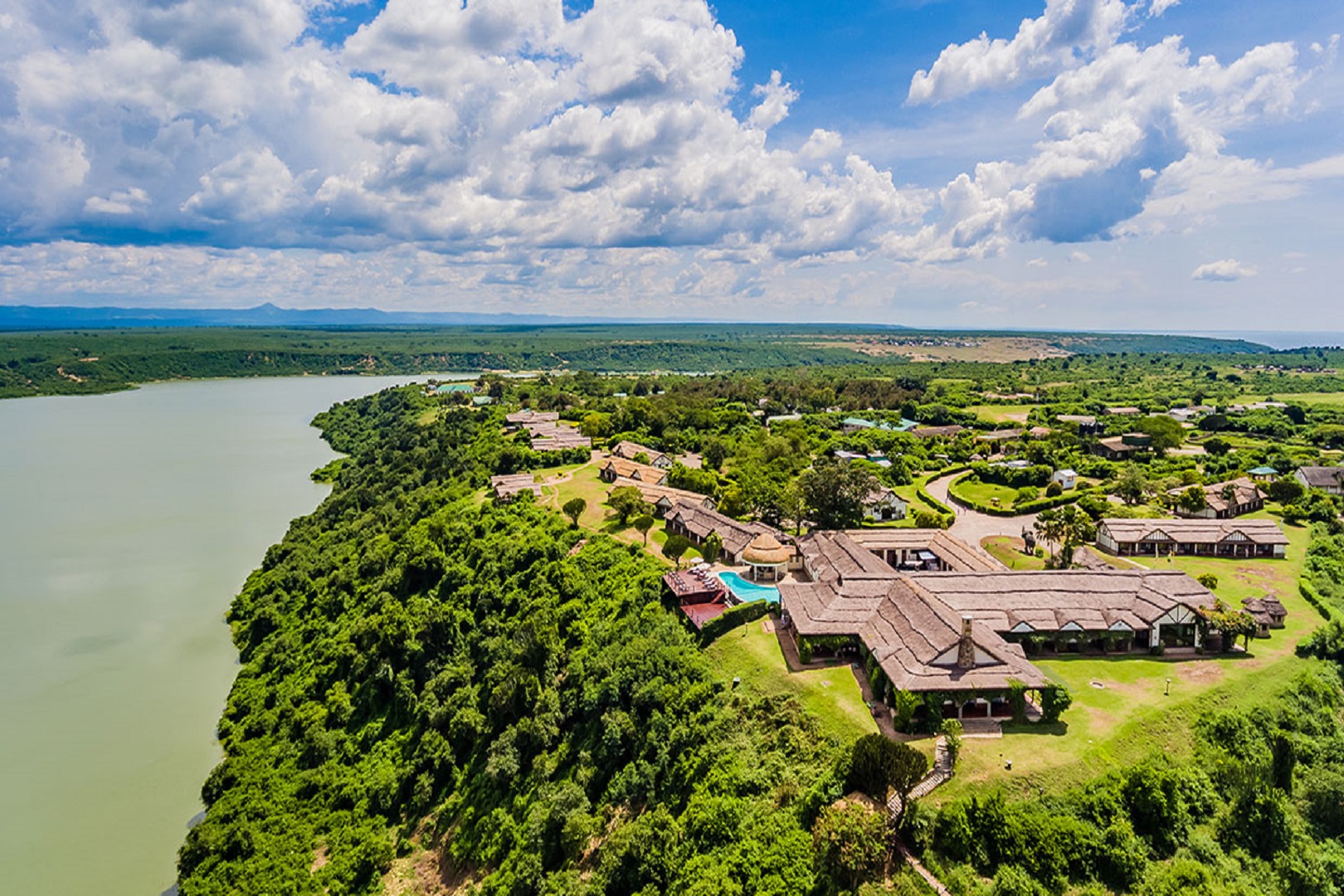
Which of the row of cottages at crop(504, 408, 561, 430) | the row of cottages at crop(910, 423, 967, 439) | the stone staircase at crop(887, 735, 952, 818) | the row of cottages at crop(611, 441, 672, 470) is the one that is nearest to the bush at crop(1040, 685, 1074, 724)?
the stone staircase at crop(887, 735, 952, 818)

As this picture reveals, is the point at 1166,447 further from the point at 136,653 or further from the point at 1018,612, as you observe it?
the point at 136,653

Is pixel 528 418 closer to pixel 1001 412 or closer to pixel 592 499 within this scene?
pixel 592 499

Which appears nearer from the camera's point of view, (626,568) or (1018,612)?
(1018,612)

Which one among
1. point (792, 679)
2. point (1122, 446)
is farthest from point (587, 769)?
point (1122, 446)

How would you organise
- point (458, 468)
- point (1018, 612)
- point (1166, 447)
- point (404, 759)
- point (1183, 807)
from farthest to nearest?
point (1166, 447)
point (458, 468)
point (404, 759)
point (1018, 612)
point (1183, 807)

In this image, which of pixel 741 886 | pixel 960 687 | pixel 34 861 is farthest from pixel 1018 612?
pixel 34 861

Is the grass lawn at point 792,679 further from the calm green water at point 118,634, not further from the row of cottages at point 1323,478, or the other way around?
the row of cottages at point 1323,478
